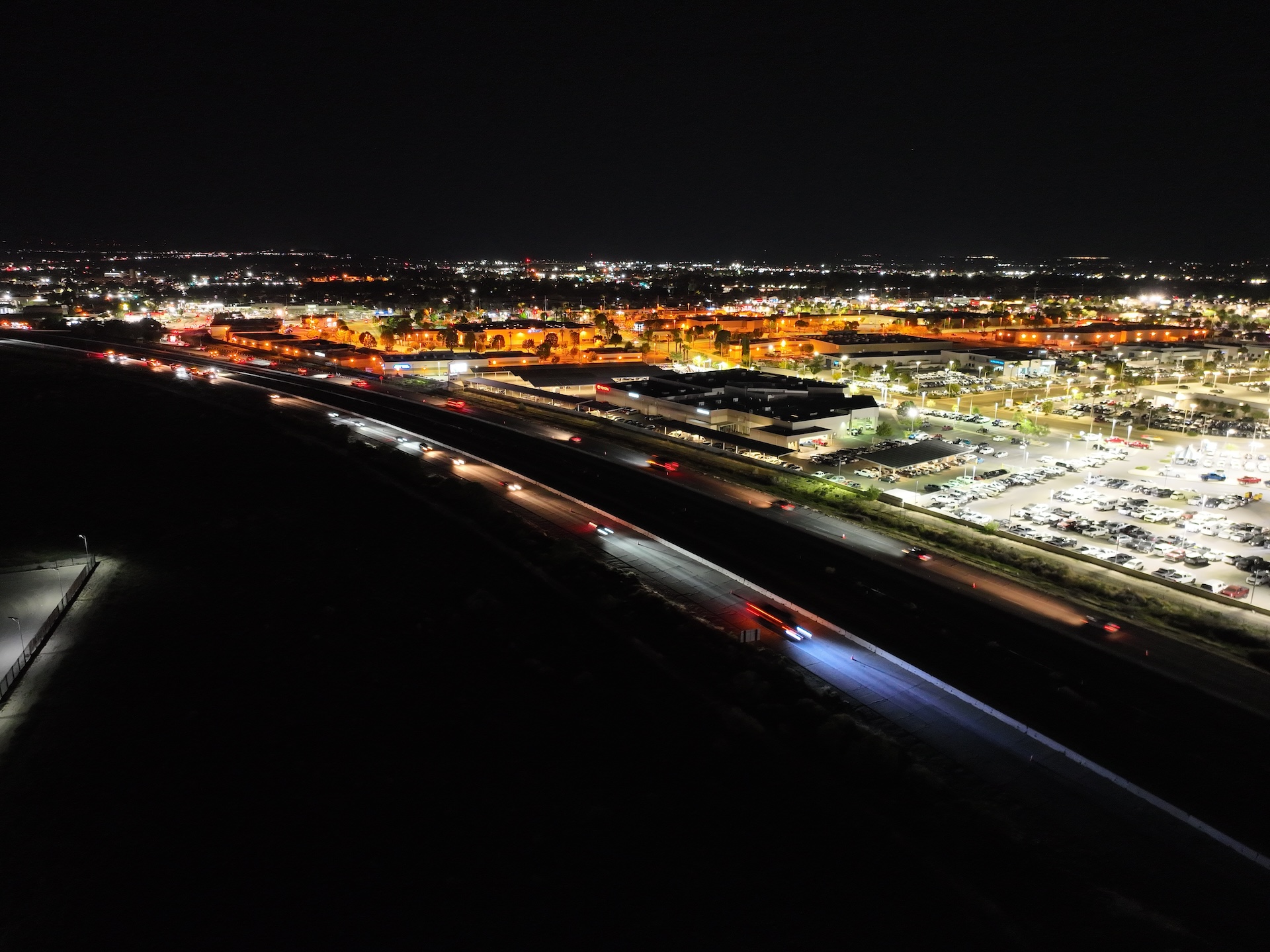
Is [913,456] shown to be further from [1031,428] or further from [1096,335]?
[1096,335]

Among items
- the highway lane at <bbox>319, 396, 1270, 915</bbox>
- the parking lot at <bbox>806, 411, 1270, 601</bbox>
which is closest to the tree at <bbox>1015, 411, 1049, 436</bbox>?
the parking lot at <bbox>806, 411, 1270, 601</bbox>

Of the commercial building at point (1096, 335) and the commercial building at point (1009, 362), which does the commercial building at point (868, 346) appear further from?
the commercial building at point (1096, 335)

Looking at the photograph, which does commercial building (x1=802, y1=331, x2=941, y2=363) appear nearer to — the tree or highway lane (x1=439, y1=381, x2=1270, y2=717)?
the tree

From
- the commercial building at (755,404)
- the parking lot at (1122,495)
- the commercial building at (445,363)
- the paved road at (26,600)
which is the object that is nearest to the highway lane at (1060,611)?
the parking lot at (1122,495)

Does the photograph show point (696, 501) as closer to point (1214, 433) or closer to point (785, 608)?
point (785, 608)

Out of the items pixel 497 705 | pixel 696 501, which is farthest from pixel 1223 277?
pixel 497 705
